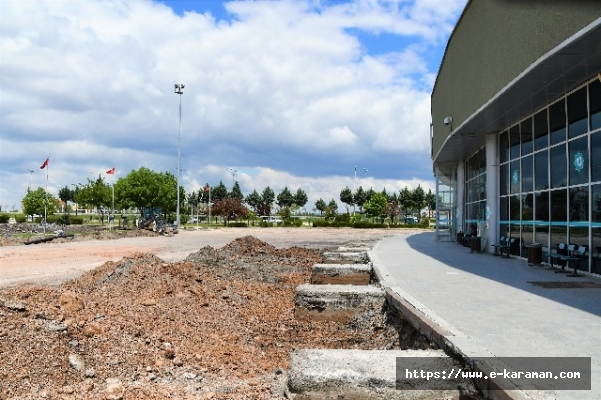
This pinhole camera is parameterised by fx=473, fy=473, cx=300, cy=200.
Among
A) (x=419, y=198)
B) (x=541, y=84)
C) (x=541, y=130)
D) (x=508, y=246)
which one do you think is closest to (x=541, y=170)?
(x=541, y=130)

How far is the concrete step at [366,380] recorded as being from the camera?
4.40 m

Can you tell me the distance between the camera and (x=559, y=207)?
45.0ft

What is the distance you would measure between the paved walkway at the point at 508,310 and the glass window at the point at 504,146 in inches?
257

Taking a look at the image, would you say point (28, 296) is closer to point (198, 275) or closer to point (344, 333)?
point (198, 275)

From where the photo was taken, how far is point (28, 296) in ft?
24.6

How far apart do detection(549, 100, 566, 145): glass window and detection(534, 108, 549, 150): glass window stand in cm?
39

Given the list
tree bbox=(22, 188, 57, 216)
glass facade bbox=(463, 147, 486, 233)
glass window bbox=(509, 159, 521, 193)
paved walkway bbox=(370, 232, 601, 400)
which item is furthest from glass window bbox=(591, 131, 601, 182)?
tree bbox=(22, 188, 57, 216)

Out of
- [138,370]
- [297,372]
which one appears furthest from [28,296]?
[297,372]

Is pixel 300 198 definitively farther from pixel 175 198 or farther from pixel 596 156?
pixel 596 156

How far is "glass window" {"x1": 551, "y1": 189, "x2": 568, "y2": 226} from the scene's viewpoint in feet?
43.9

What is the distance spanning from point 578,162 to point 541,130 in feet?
8.54

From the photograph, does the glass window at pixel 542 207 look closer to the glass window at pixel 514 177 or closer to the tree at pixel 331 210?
the glass window at pixel 514 177

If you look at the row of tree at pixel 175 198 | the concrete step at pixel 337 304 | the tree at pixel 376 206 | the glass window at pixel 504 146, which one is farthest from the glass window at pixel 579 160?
the tree at pixel 376 206

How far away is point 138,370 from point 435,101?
25433 mm
